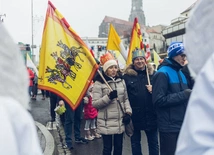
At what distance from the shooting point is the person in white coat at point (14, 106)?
1.16 m

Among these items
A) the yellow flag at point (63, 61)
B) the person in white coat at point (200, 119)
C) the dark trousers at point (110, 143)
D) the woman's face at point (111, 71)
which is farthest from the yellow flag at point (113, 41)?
the person in white coat at point (200, 119)

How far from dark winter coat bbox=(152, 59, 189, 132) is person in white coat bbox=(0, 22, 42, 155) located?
8.35 feet

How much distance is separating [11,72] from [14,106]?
0.76 feet

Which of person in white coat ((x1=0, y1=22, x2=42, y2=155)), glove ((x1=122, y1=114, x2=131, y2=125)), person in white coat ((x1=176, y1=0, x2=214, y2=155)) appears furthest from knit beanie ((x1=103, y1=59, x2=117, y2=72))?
person in white coat ((x1=176, y1=0, x2=214, y2=155))

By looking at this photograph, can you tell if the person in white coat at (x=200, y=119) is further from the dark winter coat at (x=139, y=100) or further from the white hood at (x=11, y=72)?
the dark winter coat at (x=139, y=100)

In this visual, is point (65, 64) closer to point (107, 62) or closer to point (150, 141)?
point (107, 62)

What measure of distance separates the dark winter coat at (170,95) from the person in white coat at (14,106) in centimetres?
255

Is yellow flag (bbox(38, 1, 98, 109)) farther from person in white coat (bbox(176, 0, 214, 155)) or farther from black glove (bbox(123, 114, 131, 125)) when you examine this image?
person in white coat (bbox(176, 0, 214, 155))

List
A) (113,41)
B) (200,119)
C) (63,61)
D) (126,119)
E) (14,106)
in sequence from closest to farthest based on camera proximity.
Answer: (200,119) → (14,106) → (126,119) → (63,61) → (113,41)

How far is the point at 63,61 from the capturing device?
505 cm

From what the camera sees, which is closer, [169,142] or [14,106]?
[14,106]

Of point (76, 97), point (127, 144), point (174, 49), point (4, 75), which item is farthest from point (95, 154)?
point (4, 75)

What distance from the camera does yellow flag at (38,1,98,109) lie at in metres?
4.92

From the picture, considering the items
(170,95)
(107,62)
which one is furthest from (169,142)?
(107,62)
